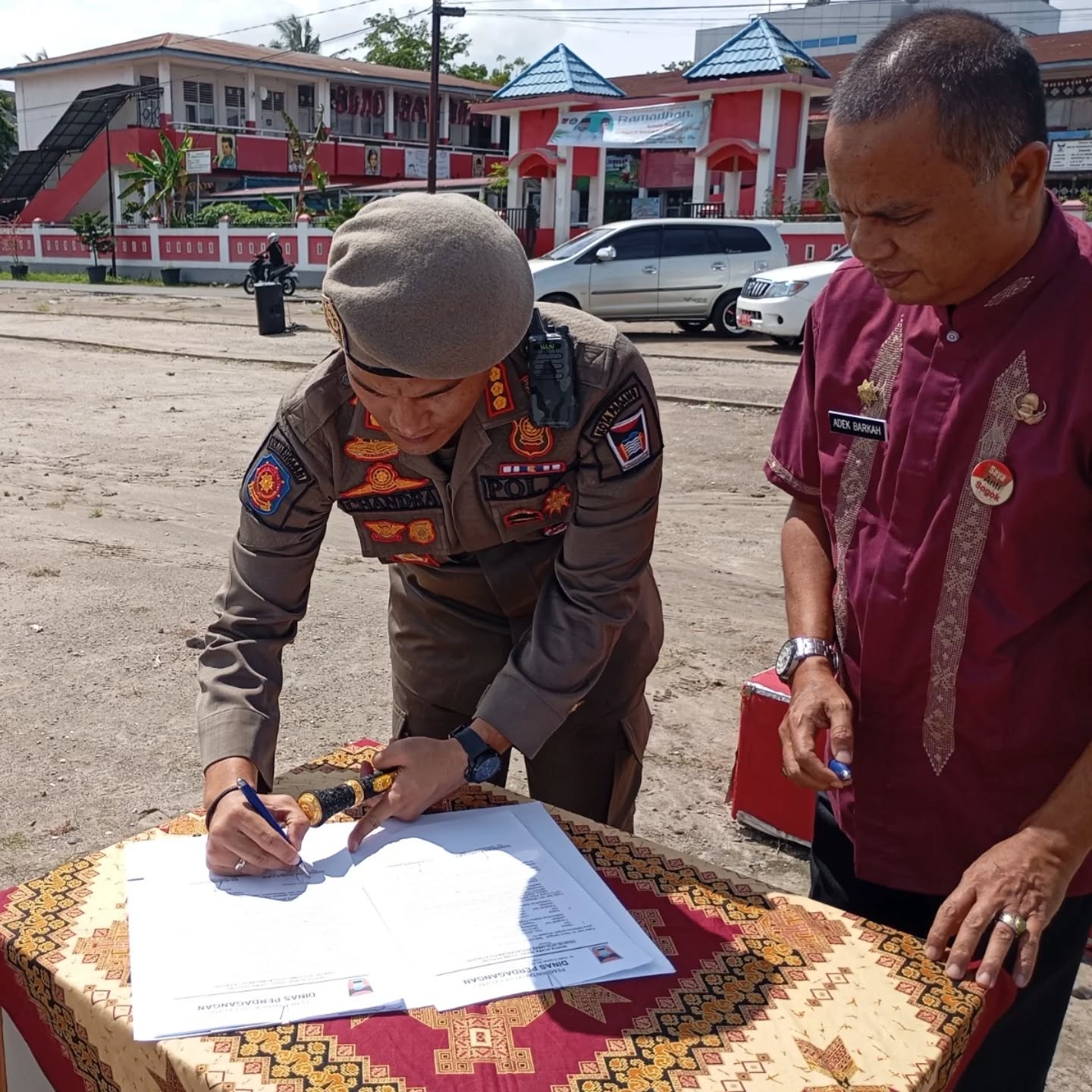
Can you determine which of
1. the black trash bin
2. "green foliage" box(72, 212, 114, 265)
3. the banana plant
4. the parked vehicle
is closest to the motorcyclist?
the black trash bin

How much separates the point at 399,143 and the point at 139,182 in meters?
10.6

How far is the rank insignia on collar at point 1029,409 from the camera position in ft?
4.31

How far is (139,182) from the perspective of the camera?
30.1 metres

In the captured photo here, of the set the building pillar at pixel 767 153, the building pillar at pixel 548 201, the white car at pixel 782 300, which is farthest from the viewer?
the building pillar at pixel 548 201

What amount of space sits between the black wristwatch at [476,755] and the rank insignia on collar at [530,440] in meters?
0.42

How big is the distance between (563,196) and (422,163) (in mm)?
16661

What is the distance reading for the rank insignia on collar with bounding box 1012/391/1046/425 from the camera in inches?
51.7

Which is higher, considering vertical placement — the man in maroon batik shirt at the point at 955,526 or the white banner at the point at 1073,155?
the white banner at the point at 1073,155

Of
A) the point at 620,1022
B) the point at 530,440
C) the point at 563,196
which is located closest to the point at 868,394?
the point at 530,440

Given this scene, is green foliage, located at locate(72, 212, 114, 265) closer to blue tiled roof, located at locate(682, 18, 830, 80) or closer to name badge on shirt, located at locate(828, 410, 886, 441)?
blue tiled roof, located at locate(682, 18, 830, 80)

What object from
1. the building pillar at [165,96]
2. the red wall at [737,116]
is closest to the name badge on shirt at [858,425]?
the red wall at [737,116]

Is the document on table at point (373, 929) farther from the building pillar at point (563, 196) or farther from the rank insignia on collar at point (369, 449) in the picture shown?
the building pillar at point (563, 196)

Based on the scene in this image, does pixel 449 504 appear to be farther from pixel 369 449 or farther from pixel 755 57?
pixel 755 57

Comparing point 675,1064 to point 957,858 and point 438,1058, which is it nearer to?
point 438,1058
